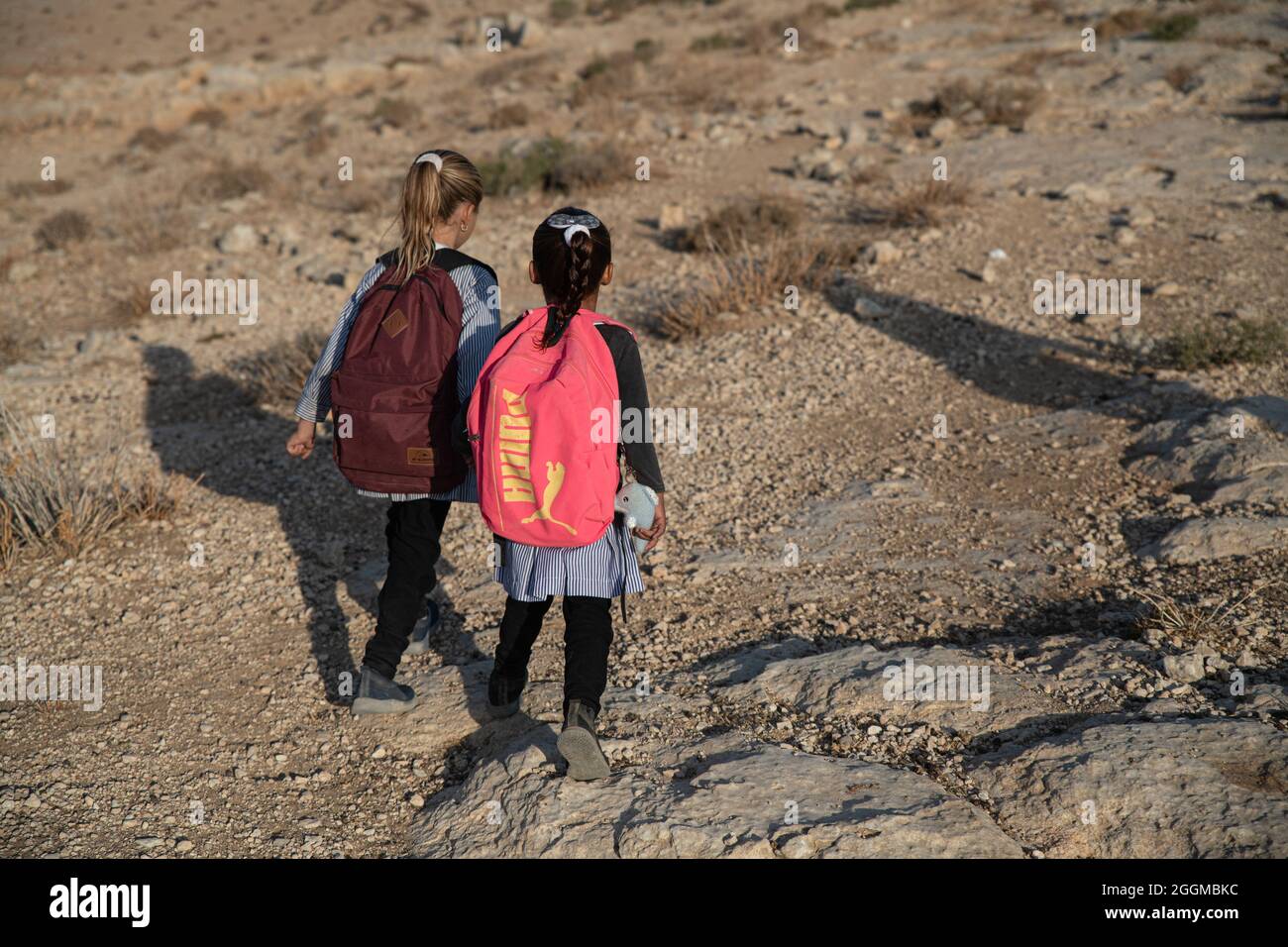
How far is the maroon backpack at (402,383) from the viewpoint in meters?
2.91

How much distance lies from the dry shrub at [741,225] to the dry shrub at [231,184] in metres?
6.20

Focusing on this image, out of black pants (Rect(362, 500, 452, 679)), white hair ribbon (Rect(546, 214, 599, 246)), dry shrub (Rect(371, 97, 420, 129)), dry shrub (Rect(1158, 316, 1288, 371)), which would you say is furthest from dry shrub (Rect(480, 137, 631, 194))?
white hair ribbon (Rect(546, 214, 599, 246))

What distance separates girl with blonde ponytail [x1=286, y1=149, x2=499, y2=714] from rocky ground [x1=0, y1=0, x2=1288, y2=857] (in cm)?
34

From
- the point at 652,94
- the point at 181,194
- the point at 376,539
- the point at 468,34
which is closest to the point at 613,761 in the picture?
the point at 376,539

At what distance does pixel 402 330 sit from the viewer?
290cm

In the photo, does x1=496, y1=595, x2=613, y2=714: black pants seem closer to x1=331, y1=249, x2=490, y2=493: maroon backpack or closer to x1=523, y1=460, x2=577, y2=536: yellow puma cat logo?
x1=523, y1=460, x2=577, y2=536: yellow puma cat logo

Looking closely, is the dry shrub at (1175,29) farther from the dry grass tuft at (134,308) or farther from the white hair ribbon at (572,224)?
the white hair ribbon at (572,224)

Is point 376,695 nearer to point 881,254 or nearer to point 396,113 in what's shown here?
point 881,254

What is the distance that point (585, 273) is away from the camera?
2504 mm

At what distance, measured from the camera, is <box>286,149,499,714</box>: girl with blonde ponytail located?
294cm

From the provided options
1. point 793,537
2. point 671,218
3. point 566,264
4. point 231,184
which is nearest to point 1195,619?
point 793,537

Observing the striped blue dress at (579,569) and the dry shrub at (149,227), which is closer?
the striped blue dress at (579,569)

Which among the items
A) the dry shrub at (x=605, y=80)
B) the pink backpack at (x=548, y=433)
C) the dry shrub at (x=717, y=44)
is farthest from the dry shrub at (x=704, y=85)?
the pink backpack at (x=548, y=433)
